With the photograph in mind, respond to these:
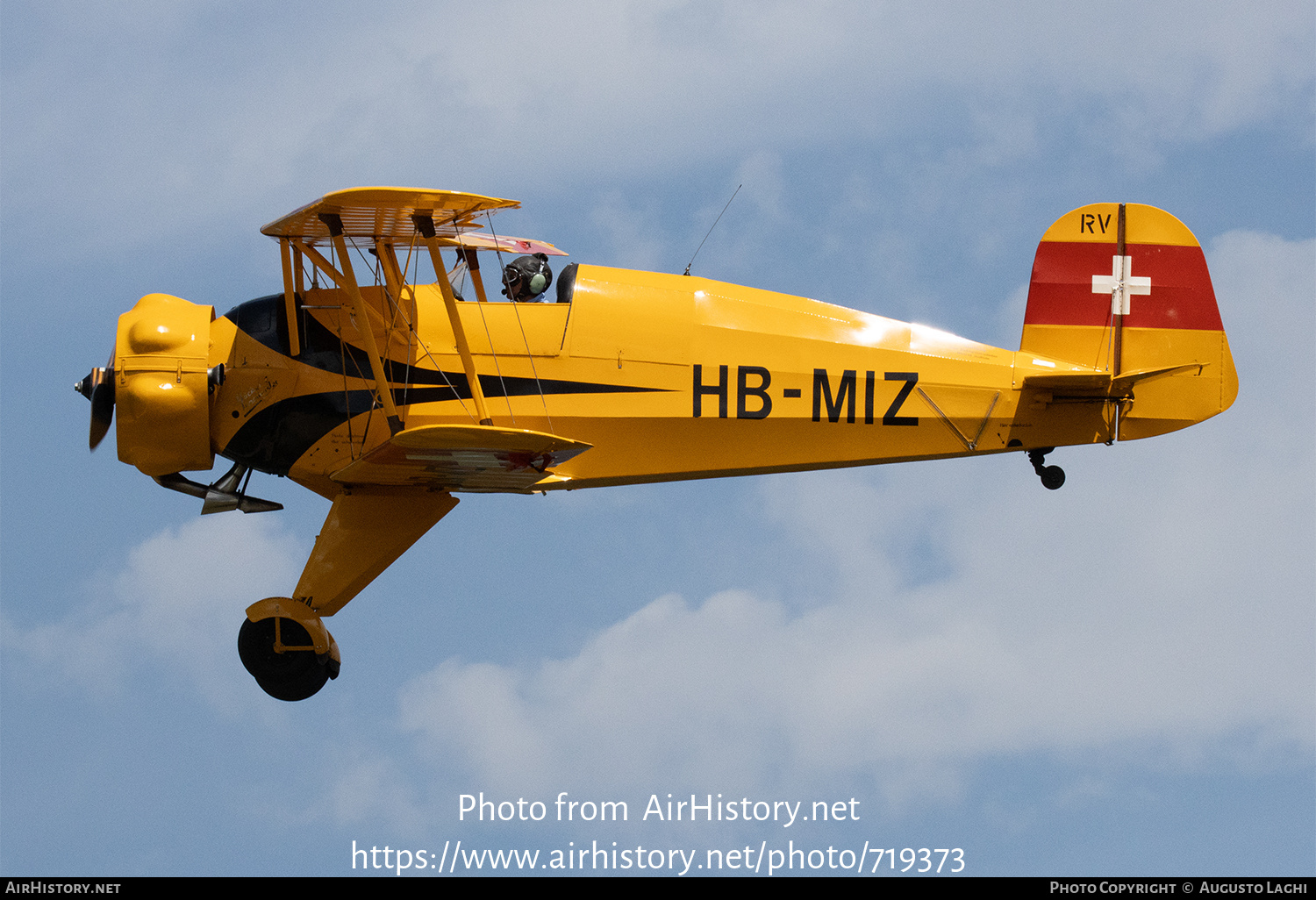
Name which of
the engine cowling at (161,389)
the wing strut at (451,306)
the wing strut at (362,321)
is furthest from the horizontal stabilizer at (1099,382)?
the engine cowling at (161,389)

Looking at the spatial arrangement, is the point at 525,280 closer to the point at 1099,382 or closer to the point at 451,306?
the point at 451,306

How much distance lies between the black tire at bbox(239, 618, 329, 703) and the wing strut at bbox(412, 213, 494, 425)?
254 centimetres

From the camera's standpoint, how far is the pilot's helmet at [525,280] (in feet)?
49.2

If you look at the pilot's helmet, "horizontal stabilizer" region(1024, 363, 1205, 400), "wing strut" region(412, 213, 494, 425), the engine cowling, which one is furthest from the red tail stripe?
the engine cowling

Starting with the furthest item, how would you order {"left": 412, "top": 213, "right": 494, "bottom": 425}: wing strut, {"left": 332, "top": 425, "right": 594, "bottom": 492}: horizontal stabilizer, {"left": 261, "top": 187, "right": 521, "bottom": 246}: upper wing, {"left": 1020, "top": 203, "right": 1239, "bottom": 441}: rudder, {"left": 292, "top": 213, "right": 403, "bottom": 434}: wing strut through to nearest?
{"left": 1020, "top": 203, "right": 1239, "bottom": 441}: rudder
{"left": 292, "top": 213, "right": 403, "bottom": 434}: wing strut
{"left": 412, "top": 213, "right": 494, "bottom": 425}: wing strut
{"left": 261, "top": 187, "right": 521, "bottom": 246}: upper wing
{"left": 332, "top": 425, "right": 594, "bottom": 492}: horizontal stabilizer

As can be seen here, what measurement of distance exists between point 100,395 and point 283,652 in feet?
8.46

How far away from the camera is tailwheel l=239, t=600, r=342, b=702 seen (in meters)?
14.9

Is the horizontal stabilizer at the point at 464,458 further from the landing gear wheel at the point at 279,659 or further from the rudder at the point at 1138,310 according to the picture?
the rudder at the point at 1138,310

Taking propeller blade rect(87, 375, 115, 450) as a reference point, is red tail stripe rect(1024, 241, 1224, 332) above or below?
above

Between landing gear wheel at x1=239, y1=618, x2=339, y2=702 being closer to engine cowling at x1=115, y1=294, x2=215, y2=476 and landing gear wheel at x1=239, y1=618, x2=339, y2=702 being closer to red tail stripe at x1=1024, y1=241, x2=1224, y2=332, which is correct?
engine cowling at x1=115, y1=294, x2=215, y2=476

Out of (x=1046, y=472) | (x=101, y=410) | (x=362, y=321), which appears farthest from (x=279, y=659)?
(x=1046, y=472)

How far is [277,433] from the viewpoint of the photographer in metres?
14.8
